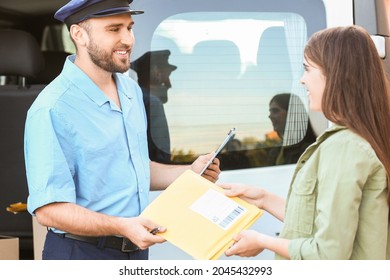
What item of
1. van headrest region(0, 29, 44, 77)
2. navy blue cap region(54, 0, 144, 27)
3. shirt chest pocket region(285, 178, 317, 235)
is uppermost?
navy blue cap region(54, 0, 144, 27)

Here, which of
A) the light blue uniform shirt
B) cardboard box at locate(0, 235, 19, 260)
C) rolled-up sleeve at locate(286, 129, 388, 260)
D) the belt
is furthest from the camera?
cardboard box at locate(0, 235, 19, 260)

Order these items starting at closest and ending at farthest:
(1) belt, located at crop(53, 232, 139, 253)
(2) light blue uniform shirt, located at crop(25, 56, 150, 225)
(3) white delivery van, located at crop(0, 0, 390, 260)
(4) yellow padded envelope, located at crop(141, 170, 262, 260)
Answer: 1. (4) yellow padded envelope, located at crop(141, 170, 262, 260)
2. (2) light blue uniform shirt, located at crop(25, 56, 150, 225)
3. (1) belt, located at crop(53, 232, 139, 253)
4. (3) white delivery van, located at crop(0, 0, 390, 260)

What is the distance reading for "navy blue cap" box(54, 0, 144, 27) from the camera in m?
2.54

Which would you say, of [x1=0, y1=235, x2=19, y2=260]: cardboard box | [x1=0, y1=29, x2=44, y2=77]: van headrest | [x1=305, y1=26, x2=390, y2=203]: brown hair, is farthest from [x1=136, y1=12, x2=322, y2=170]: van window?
[x1=0, y1=29, x2=44, y2=77]: van headrest

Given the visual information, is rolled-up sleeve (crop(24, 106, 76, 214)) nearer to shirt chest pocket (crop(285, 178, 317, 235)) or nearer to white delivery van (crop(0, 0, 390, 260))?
white delivery van (crop(0, 0, 390, 260))

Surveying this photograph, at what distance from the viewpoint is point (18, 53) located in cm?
352

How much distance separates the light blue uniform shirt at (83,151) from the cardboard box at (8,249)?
547mm

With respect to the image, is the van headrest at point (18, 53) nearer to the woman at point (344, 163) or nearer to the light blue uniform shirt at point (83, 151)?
the light blue uniform shirt at point (83, 151)

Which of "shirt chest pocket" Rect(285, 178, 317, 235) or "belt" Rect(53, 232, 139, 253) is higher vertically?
"shirt chest pocket" Rect(285, 178, 317, 235)

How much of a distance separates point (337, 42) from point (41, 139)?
79 cm

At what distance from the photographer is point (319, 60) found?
2.18 meters

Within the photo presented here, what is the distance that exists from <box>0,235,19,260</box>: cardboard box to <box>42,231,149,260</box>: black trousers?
16.9 inches

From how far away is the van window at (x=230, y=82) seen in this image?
2.85m

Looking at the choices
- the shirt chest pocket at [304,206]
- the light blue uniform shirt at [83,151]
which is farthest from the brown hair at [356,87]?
the light blue uniform shirt at [83,151]
